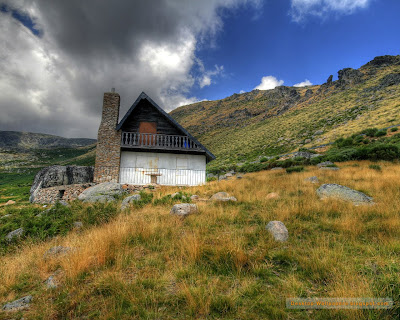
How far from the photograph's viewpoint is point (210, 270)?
345 cm

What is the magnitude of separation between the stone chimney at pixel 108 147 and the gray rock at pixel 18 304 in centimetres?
1308

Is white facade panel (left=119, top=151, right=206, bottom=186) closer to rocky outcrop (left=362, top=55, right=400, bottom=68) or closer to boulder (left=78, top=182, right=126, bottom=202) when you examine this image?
boulder (left=78, top=182, right=126, bottom=202)

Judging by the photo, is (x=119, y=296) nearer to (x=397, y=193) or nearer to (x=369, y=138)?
(x=397, y=193)

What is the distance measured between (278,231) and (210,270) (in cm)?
225

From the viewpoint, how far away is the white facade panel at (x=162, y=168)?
16312mm

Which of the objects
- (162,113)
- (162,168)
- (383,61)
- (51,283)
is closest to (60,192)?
(162,168)

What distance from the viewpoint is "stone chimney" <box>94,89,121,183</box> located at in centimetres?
1552

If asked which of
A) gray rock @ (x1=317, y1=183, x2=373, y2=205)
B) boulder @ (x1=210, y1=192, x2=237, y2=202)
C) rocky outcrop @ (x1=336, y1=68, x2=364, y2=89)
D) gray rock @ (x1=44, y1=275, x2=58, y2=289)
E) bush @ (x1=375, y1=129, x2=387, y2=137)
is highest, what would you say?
rocky outcrop @ (x1=336, y1=68, x2=364, y2=89)

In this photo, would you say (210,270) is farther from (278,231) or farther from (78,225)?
(78,225)

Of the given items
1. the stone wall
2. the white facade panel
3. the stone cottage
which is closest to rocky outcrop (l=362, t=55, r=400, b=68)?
the white facade panel

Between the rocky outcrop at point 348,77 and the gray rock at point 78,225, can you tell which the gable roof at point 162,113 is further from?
the rocky outcrop at point 348,77

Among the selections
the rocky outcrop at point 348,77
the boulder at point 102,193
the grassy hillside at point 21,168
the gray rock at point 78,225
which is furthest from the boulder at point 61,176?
the rocky outcrop at point 348,77

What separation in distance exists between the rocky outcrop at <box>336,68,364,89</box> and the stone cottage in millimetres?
62219

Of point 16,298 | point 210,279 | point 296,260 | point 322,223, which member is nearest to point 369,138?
point 322,223
